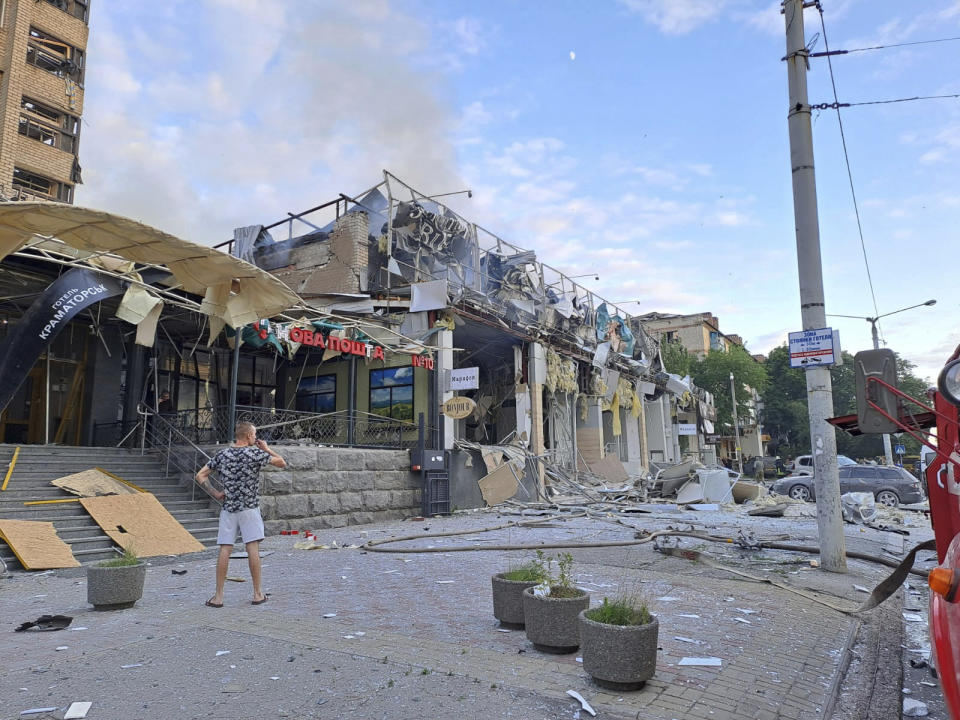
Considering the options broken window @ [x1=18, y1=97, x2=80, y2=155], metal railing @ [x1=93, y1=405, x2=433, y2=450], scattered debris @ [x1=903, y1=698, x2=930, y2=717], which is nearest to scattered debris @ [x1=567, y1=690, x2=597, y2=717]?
scattered debris @ [x1=903, y1=698, x2=930, y2=717]

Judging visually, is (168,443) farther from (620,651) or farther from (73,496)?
(620,651)

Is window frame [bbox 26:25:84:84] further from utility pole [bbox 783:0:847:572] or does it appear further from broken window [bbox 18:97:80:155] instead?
utility pole [bbox 783:0:847:572]

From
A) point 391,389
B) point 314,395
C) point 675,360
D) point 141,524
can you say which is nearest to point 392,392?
point 391,389

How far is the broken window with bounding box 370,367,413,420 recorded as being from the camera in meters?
20.7

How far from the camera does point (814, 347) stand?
8.75 meters

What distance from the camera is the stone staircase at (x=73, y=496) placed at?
1032cm

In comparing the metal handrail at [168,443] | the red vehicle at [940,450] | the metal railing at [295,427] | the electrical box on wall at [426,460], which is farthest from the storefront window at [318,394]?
the red vehicle at [940,450]

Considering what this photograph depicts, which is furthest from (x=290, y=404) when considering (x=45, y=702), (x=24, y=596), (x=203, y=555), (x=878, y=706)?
(x=878, y=706)

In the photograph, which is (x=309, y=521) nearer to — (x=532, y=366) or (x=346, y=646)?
(x=346, y=646)

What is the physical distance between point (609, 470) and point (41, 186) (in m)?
26.0

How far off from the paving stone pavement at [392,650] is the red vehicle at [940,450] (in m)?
1.49

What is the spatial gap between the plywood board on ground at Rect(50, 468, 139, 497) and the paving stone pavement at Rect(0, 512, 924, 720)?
3.16m

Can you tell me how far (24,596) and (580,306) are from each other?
23927 millimetres

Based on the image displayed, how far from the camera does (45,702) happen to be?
3926 millimetres
